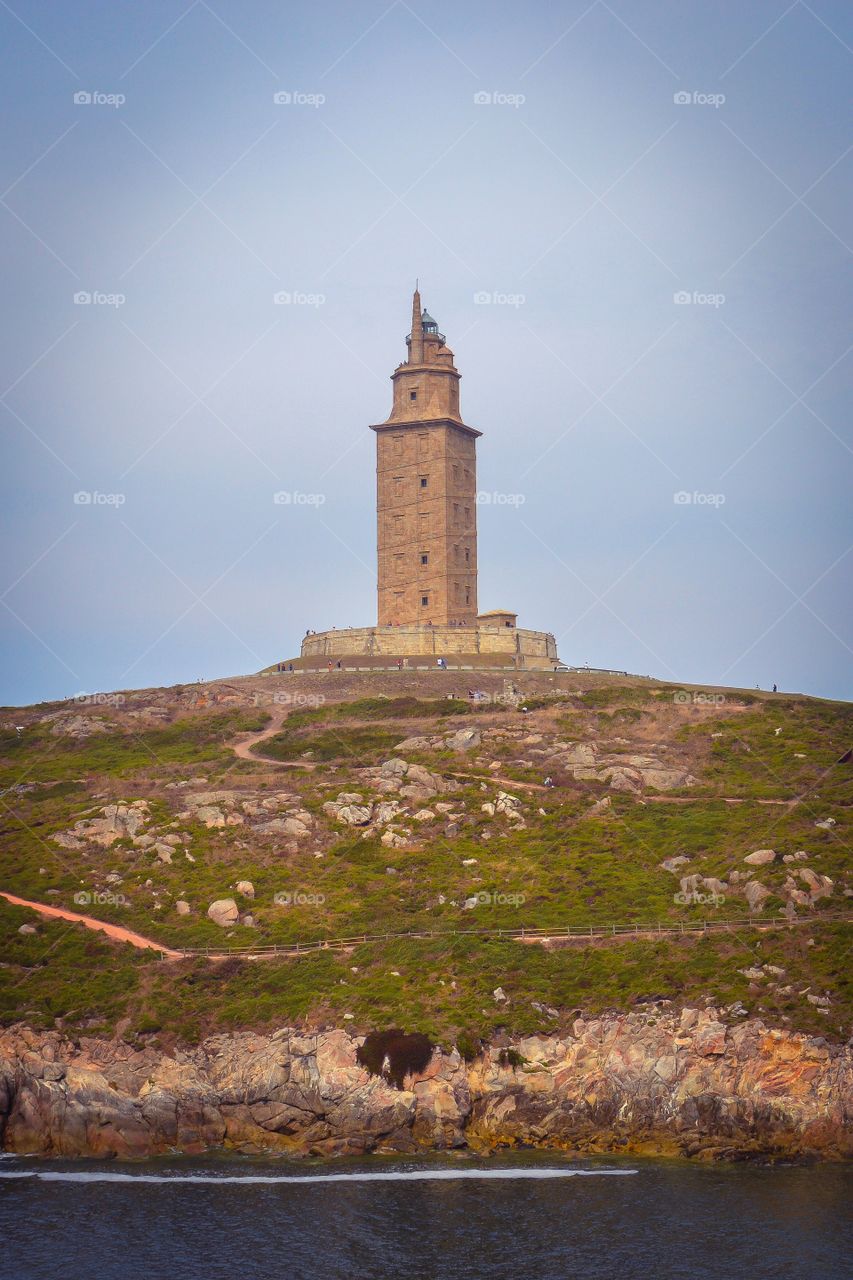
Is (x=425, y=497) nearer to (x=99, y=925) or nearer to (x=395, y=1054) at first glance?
(x=99, y=925)

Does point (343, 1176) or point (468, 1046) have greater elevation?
point (468, 1046)

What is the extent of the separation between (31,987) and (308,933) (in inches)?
502

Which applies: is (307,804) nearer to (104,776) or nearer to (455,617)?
(104,776)

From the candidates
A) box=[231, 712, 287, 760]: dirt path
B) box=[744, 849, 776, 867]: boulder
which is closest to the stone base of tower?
box=[231, 712, 287, 760]: dirt path

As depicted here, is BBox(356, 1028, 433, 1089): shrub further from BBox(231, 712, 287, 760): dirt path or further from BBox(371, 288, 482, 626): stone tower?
BBox(371, 288, 482, 626): stone tower

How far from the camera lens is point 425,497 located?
11738cm

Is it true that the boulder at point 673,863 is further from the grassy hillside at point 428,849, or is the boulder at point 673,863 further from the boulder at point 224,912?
the boulder at point 224,912

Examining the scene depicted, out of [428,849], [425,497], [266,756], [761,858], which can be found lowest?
[761,858]

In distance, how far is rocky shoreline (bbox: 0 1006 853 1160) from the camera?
60562 mm

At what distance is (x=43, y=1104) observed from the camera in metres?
62.8

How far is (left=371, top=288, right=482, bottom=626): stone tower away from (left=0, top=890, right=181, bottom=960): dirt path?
45931mm

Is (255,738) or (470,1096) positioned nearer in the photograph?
Answer: (470,1096)

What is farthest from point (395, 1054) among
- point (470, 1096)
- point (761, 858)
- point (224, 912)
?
point (761, 858)

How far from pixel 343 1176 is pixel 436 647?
62143mm
